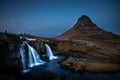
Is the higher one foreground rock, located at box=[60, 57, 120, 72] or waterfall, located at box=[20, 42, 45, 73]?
waterfall, located at box=[20, 42, 45, 73]

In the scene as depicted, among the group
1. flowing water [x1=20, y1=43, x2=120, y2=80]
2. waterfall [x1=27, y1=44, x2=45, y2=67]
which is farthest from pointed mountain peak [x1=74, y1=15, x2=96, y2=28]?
waterfall [x1=27, y1=44, x2=45, y2=67]

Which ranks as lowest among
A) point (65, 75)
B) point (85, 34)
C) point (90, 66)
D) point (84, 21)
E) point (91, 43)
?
point (65, 75)

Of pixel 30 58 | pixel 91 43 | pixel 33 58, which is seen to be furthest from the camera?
pixel 91 43

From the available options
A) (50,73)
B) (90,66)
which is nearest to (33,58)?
(50,73)

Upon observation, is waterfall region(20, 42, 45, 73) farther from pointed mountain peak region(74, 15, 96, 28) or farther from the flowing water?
pointed mountain peak region(74, 15, 96, 28)

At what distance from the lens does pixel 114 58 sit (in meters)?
7.53

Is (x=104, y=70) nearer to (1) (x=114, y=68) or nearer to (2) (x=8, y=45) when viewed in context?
(1) (x=114, y=68)

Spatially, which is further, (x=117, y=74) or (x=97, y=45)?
(x=97, y=45)

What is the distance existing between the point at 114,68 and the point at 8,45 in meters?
5.24

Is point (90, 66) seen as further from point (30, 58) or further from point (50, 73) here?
point (30, 58)

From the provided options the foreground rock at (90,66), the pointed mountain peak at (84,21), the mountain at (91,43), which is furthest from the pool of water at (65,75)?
the pointed mountain peak at (84,21)

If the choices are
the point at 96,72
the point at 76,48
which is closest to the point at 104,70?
the point at 96,72

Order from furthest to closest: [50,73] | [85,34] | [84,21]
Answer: [84,21] < [85,34] < [50,73]

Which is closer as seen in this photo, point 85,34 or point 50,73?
point 50,73
